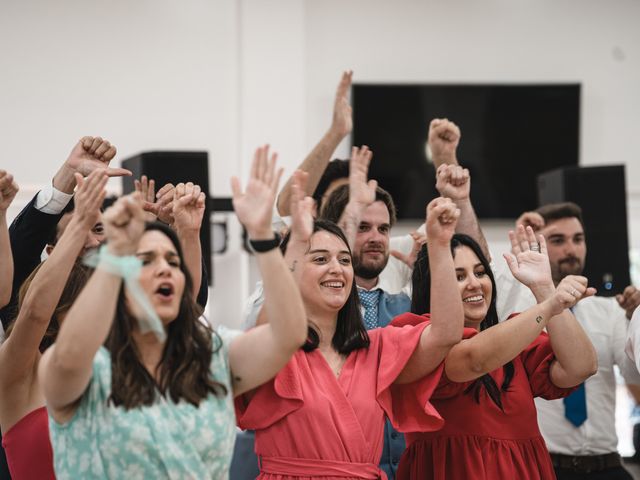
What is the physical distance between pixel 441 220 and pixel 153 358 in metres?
0.80

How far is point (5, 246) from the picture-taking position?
8.09 feet

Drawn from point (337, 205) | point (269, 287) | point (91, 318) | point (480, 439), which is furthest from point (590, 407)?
point (91, 318)

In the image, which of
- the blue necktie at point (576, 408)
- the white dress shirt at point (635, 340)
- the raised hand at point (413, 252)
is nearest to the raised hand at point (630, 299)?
the blue necktie at point (576, 408)

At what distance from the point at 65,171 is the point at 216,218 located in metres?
3.94

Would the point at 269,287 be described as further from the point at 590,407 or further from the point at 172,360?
the point at 590,407

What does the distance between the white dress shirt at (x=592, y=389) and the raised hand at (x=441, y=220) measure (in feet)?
4.12

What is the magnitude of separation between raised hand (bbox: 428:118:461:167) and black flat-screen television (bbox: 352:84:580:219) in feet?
11.5

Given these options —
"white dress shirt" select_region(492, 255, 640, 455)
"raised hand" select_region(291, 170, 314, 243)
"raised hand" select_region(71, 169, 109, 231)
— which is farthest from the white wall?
"raised hand" select_region(71, 169, 109, 231)

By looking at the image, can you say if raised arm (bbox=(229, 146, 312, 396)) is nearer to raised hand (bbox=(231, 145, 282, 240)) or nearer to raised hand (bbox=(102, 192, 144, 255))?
raised hand (bbox=(231, 145, 282, 240))

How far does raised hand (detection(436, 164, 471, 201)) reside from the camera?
114 inches

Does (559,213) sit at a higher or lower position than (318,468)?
higher

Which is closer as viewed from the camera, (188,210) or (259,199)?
(259,199)

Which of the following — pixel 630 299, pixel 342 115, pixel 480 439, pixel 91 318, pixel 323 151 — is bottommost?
pixel 480 439

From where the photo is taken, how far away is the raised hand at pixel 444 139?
309 cm
